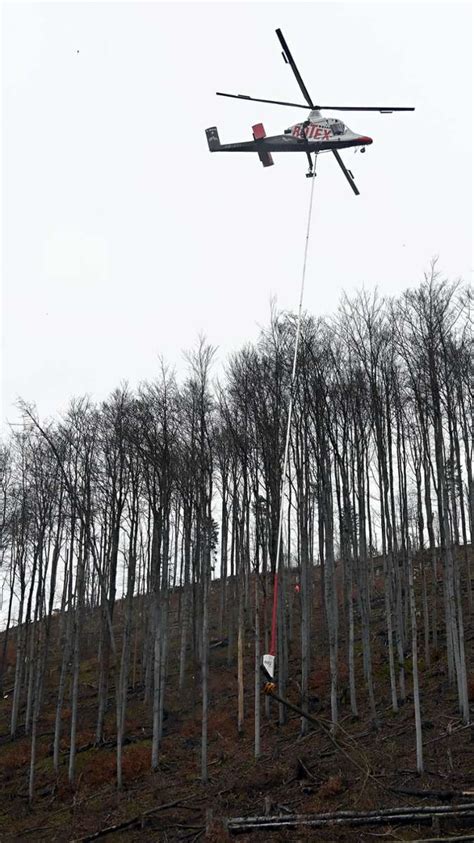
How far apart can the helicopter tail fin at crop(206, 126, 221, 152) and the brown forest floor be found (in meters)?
16.3

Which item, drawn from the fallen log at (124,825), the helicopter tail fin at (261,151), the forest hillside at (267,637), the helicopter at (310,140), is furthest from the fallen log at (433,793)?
the helicopter tail fin at (261,151)

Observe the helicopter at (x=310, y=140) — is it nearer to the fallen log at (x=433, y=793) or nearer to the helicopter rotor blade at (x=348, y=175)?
the helicopter rotor blade at (x=348, y=175)

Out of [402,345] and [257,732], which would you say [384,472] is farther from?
[257,732]

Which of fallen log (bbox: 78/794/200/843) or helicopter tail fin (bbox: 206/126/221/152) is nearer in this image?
fallen log (bbox: 78/794/200/843)

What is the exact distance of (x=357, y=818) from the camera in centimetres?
1184

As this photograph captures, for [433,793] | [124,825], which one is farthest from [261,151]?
[124,825]

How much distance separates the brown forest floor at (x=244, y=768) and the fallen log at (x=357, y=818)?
0.50ft

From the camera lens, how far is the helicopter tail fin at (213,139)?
→ 2016 cm

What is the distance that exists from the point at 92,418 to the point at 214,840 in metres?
14.6

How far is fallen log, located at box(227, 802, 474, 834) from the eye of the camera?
11.2m

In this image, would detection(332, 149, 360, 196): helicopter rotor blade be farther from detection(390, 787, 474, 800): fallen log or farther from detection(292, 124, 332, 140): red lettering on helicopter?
detection(390, 787, 474, 800): fallen log

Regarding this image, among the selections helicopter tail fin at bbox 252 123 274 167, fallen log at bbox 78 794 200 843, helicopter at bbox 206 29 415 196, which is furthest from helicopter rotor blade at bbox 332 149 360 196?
fallen log at bbox 78 794 200 843

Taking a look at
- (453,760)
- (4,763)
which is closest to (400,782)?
(453,760)

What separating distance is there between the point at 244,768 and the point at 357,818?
17.8 ft
